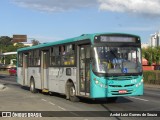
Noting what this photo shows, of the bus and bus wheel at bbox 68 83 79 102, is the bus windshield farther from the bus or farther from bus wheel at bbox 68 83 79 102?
bus wheel at bbox 68 83 79 102

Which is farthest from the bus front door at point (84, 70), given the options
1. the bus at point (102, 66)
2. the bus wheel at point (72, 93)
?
the bus wheel at point (72, 93)

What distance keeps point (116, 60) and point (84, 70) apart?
62.6 inches

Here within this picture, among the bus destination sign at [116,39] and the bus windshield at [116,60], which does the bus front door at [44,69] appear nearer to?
the bus destination sign at [116,39]

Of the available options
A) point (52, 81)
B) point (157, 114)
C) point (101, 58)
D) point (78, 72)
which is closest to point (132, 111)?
point (157, 114)

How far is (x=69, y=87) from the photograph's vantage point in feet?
65.0

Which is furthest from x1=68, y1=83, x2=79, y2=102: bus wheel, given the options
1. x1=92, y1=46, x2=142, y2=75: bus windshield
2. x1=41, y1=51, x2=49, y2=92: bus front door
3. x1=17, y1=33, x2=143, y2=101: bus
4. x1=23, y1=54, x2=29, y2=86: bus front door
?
x1=23, y1=54, x2=29, y2=86: bus front door

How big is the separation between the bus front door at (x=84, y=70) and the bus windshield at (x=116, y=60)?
63 centimetres

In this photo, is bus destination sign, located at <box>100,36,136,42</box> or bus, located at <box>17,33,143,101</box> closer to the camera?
bus, located at <box>17,33,143,101</box>

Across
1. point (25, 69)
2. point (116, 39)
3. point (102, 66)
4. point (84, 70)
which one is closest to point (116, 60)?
point (102, 66)

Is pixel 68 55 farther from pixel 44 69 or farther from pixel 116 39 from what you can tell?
pixel 44 69

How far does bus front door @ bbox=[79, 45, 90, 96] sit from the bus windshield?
0.63 m

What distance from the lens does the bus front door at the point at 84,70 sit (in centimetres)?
1767

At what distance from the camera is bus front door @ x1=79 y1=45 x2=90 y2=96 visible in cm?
1767

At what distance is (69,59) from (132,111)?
17.7 feet
